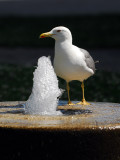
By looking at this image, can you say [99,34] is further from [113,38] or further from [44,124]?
[44,124]

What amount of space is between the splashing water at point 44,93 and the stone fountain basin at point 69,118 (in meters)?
0.13

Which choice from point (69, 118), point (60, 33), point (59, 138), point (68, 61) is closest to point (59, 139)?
point (59, 138)

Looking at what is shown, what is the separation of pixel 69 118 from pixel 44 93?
1.87 feet

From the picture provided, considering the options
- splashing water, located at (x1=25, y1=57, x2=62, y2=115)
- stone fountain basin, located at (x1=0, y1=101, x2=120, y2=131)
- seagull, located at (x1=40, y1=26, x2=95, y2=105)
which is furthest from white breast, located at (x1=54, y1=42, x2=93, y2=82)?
stone fountain basin, located at (x1=0, y1=101, x2=120, y2=131)

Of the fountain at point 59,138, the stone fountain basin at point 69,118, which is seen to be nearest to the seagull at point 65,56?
the stone fountain basin at point 69,118

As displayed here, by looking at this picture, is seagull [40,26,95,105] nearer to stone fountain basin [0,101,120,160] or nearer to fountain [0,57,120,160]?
fountain [0,57,120,160]

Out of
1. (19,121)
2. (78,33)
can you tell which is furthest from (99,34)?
(19,121)

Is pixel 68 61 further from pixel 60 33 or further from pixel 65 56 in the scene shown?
pixel 60 33

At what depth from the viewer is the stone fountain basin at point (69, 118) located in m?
3.68

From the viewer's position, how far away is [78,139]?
12.0 ft

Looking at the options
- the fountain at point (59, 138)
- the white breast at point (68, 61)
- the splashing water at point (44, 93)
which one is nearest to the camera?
the fountain at point (59, 138)

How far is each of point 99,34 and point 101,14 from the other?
11.9 feet

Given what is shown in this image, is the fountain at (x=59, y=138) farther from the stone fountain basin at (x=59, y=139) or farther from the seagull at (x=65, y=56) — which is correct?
the seagull at (x=65, y=56)

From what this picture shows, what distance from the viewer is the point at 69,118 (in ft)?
13.4
